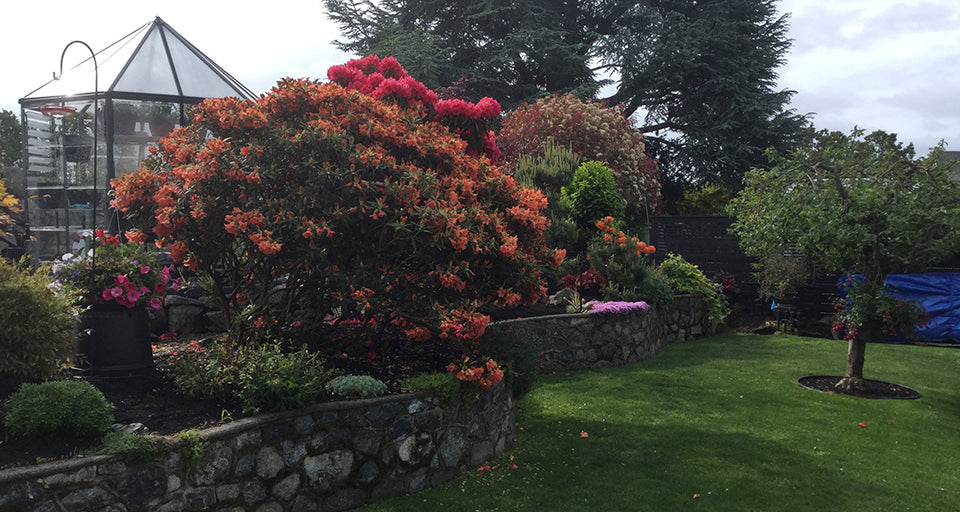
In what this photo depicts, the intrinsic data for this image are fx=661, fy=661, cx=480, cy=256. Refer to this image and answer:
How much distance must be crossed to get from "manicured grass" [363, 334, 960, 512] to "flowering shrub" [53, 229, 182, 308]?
9.04 feet

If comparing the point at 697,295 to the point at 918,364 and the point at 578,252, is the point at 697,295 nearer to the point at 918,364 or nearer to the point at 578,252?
the point at 578,252

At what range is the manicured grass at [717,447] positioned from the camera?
504cm

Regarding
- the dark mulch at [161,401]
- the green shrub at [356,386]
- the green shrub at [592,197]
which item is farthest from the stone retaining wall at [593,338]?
the green shrub at [356,386]

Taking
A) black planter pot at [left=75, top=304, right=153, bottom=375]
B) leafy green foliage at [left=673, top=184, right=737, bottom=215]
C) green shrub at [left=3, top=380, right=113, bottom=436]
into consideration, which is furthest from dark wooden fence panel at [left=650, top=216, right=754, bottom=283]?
green shrub at [left=3, top=380, right=113, bottom=436]

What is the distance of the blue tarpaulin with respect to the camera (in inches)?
499

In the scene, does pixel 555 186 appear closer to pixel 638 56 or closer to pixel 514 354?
pixel 514 354

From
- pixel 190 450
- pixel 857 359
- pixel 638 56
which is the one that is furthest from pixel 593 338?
pixel 638 56

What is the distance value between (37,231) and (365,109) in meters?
8.25

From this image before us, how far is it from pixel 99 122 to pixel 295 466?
8.27 m

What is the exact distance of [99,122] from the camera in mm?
10305

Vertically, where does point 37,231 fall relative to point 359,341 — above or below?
above

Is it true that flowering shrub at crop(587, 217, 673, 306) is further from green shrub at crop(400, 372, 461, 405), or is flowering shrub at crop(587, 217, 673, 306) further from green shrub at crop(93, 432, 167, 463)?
green shrub at crop(93, 432, 167, 463)

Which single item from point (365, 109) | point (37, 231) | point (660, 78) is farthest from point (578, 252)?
point (660, 78)

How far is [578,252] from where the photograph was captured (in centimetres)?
1206
